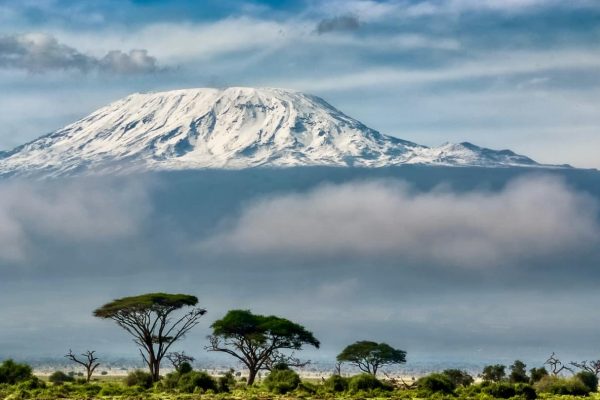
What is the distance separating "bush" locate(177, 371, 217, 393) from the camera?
77562mm

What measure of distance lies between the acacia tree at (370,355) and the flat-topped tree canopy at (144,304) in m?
34.0

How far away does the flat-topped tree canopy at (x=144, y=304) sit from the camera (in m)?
106

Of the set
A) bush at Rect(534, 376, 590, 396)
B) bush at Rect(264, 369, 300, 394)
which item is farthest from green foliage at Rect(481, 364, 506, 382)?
bush at Rect(534, 376, 590, 396)

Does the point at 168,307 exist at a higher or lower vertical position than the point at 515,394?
higher

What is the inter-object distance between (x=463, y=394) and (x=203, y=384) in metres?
17.9

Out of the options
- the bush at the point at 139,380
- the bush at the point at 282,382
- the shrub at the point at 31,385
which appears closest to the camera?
the bush at the point at 282,382

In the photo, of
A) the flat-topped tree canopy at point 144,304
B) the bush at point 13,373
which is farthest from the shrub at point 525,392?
the flat-topped tree canopy at point 144,304

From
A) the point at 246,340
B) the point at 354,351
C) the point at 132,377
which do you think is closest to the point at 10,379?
the point at 132,377

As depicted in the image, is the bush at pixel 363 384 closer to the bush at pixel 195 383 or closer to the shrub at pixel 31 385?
the bush at pixel 195 383

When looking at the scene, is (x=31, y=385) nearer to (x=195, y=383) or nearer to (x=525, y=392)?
(x=195, y=383)

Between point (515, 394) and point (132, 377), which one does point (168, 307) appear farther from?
point (515, 394)

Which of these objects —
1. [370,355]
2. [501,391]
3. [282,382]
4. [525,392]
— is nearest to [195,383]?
[282,382]

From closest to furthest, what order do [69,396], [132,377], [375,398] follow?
[375,398] < [69,396] < [132,377]

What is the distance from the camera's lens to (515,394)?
69375 millimetres
